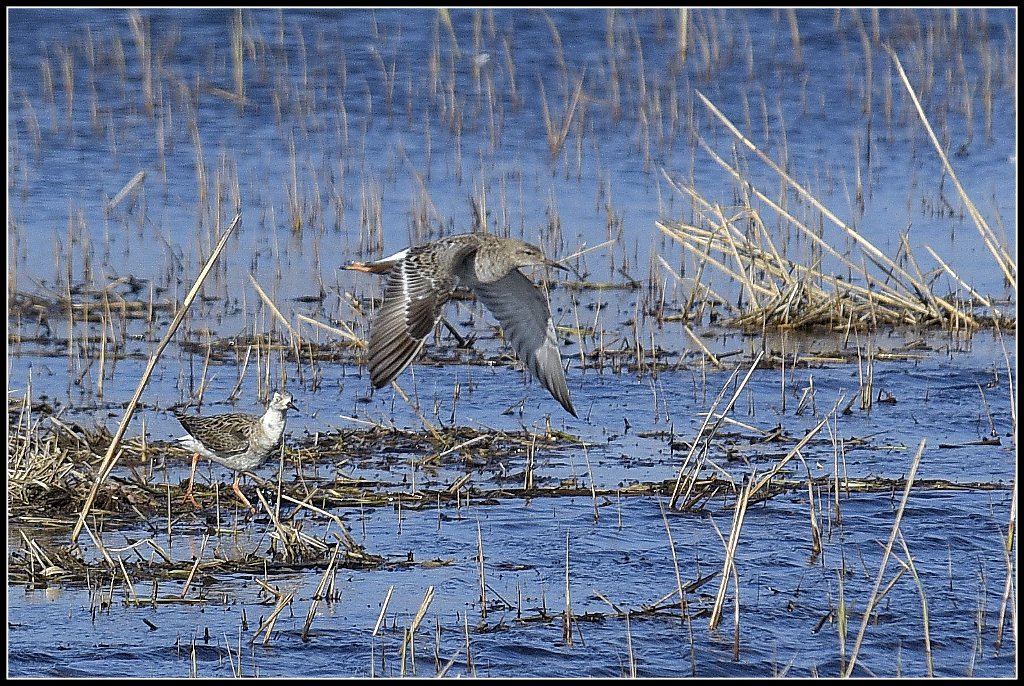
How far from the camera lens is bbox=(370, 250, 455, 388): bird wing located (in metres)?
7.28

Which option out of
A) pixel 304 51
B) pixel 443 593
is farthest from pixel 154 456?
pixel 304 51

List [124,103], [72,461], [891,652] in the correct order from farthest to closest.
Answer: [124,103] → [72,461] → [891,652]

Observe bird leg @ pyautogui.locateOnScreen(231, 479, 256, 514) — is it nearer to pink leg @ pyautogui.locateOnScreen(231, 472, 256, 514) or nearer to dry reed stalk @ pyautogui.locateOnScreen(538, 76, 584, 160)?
pink leg @ pyautogui.locateOnScreen(231, 472, 256, 514)

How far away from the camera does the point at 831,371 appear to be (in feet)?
32.6

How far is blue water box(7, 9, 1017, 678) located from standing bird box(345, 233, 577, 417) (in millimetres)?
563

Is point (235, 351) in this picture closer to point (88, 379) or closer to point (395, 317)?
point (88, 379)

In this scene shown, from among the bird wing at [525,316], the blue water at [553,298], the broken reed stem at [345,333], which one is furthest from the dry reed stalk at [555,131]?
the bird wing at [525,316]

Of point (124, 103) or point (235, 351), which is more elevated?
point (124, 103)

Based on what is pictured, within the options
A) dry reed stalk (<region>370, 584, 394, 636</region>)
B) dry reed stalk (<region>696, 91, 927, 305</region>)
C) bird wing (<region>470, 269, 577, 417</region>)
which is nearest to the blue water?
dry reed stalk (<region>370, 584, 394, 636</region>)

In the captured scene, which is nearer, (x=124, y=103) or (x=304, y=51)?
(x=124, y=103)

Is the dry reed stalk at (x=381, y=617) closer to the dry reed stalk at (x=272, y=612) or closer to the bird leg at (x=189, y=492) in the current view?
the dry reed stalk at (x=272, y=612)

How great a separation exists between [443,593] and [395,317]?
66.3 inches

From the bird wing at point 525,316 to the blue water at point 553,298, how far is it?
0.54 metres

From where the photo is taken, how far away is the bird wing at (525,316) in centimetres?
833
